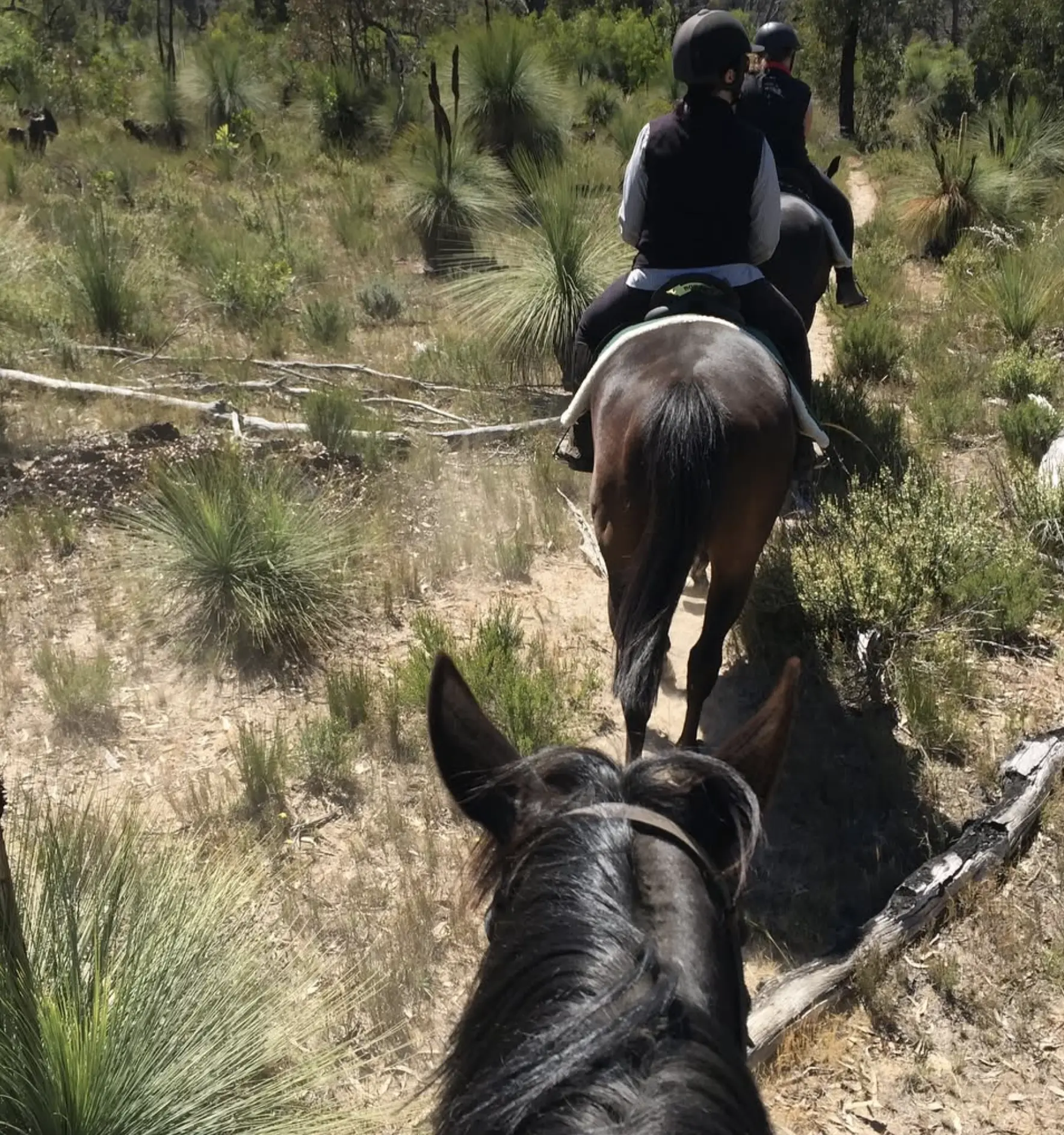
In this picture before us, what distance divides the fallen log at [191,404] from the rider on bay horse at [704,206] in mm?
2385

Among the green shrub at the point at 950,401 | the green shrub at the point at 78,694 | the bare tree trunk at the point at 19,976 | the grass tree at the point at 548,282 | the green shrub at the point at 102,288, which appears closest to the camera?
the bare tree trunk at the point at 19,976

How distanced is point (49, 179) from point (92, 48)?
44.7 ft

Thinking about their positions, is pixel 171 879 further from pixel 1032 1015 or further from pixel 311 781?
pixel 1032 1015

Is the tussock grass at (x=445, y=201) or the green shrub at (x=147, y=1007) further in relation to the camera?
the tussock grass at (x=445, y=201)

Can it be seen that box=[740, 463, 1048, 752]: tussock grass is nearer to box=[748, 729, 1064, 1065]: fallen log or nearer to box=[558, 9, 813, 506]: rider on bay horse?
box=[748, 729, 1064, 1065]: fallen log

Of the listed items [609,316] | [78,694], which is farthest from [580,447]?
[78,694]

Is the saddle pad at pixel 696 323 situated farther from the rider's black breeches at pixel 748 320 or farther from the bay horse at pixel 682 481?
the rider's black breeches at pixel 748 320

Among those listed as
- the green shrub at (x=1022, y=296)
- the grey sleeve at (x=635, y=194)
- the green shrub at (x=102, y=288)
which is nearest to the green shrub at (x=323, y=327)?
the green shrub at (x=102, y=288)

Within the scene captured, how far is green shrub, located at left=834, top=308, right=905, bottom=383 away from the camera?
798 centimetres

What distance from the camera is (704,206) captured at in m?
4.25

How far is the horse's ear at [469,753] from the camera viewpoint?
1602 mm

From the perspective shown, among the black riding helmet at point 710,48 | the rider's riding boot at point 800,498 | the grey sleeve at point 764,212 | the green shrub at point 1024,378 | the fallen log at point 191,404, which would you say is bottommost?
the rider's riding boot at point 800,498

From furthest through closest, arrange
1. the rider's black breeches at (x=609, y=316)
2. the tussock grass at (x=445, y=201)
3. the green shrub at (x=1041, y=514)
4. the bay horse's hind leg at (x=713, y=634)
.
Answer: the tussock grass at (x=445, y=201)
the green shrub at (x=1041, y=514)
the rider's black breeches at (x=609, y=316)
the bay horse's hind leg at (x=713, y=634)

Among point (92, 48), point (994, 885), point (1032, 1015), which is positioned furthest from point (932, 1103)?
point (92, 48)
